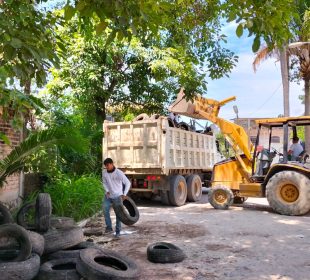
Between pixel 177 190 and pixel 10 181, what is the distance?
202 inches

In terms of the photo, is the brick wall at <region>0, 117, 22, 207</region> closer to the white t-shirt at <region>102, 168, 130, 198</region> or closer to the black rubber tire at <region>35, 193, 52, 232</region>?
the white t-shirt at <region>102, 168, 130, 198</region>

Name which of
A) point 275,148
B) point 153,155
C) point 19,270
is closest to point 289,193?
point 275,148

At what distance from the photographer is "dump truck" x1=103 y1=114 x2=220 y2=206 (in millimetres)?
11961

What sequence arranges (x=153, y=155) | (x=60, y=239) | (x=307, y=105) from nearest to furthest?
(x=60, y=239), (x=153, y=155), (x=307, y=105)

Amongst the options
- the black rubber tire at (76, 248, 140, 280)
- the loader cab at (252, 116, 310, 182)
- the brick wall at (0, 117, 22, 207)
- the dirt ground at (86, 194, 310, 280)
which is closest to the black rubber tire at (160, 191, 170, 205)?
the dirt ground at (86, 194, 310, 280)

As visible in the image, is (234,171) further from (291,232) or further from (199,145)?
(291,232)

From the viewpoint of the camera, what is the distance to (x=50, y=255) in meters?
5.70

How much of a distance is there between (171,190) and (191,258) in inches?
240

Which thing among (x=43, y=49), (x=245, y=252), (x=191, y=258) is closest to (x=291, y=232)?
(x=245, y=252)

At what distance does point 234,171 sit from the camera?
12.2 m

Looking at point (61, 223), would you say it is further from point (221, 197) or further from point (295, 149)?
point (295, 149)

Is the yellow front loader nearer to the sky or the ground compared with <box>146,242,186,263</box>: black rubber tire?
nearer to the sky

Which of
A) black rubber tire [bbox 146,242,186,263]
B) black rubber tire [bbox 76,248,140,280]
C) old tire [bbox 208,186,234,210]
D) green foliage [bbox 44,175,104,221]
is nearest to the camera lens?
black rubber tire [bbox 76,248,140,280]

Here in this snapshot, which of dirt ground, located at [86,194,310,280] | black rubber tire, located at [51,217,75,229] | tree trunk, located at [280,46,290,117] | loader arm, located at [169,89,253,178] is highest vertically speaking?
tree trunk, located at [280,46,290,117]
